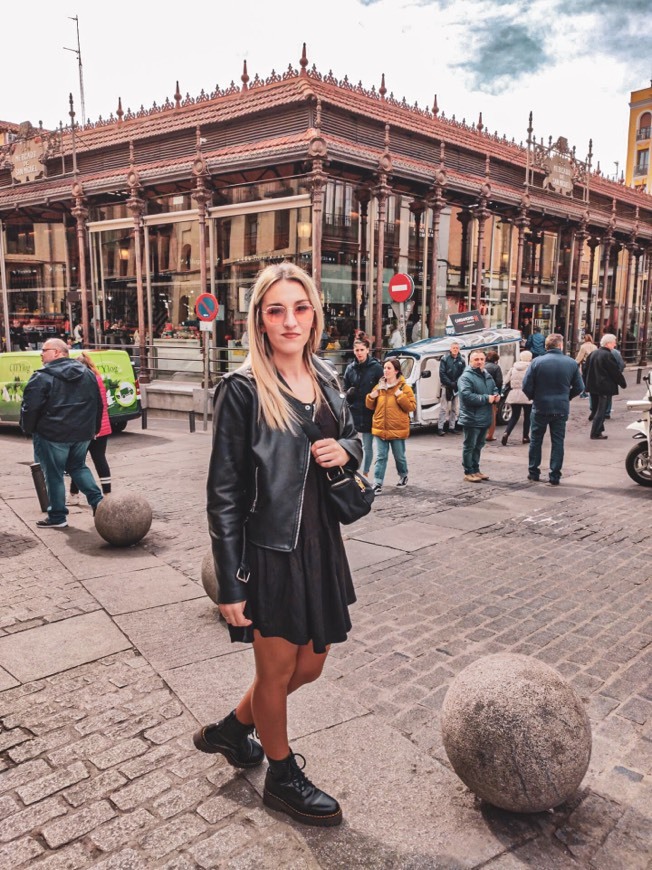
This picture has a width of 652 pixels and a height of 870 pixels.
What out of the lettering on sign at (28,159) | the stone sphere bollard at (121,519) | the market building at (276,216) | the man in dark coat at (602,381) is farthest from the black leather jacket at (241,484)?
the lettering on sign at (28,159)

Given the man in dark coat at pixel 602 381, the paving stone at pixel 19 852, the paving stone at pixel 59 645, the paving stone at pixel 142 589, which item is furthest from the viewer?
the man in dark coat at pixel 602 381

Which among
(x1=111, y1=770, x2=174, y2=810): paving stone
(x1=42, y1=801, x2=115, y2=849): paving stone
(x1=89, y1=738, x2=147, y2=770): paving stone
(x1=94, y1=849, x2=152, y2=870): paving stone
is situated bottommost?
(x1=89, y1=738, x2=147, y2=770): paving stone

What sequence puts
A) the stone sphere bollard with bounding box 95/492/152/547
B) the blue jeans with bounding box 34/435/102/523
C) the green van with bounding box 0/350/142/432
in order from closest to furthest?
the stone sphere bollard with bounding box 95/492/152/547
the blue jeans with bounding box 34/435/102/523
the green van with bounding box 0/350/142/432

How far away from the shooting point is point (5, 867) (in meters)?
2.51

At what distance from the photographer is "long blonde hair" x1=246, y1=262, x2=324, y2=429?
2.46 metres

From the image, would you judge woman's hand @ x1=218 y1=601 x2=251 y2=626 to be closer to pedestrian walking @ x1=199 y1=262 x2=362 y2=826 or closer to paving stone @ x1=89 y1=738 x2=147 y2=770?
pedestrian walking @ x1=199 y1=262 x2=362 y2=826

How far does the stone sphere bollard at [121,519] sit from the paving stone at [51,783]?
3503 millimetres

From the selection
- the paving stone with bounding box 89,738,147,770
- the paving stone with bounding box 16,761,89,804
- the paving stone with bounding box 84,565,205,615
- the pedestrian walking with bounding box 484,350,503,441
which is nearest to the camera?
the paving stone with bounding box 16,761,89,804

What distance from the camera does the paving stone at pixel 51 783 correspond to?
9.54 ft

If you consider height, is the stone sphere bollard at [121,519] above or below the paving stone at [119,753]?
above

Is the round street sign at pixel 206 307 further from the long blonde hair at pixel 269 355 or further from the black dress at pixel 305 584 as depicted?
the black dress at pixel 305 584

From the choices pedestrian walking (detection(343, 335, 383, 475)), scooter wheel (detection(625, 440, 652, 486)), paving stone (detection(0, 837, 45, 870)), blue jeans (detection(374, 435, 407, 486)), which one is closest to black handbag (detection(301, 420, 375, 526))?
paving stone (detection(0, 837, 45, 870))

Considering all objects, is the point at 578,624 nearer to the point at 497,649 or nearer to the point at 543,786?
the point at 497,649

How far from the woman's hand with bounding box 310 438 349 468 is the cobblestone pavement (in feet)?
4.87
